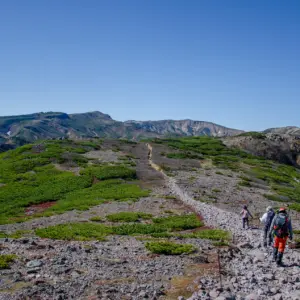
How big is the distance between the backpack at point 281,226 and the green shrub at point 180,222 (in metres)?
11.7

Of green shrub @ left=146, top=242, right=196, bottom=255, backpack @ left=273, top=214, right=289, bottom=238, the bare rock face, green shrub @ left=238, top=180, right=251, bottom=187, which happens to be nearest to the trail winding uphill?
backpack @ left=273, top=214, right=289, bottom=238

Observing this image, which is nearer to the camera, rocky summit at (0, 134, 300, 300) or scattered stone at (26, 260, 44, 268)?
rocky summit at (0, 134, 300, 300)

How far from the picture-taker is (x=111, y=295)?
13359mm

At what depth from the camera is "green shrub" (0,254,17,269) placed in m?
15.6

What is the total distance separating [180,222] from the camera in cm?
2977

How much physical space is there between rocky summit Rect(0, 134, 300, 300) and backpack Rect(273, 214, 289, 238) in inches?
58.7

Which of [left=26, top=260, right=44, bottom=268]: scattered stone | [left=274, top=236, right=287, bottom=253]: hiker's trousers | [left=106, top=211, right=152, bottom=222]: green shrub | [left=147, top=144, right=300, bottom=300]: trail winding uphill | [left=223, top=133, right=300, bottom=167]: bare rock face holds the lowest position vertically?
[left=106, top=211, right=152, bottom=222]: green shrub

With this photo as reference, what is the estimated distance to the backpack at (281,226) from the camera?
17.4 meters

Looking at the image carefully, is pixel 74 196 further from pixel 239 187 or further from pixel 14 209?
pixel 239 187

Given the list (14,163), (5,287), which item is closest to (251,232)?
(5,287)

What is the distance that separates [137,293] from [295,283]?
645 cm

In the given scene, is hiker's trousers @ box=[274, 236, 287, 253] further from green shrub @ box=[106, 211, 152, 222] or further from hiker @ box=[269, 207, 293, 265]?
green shrub @ box=[106, 211, 152, 222]

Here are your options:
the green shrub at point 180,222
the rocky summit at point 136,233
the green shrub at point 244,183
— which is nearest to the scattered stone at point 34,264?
the rocky summit at point 136,233

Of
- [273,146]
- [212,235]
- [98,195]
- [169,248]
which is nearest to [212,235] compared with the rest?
[212,235]
